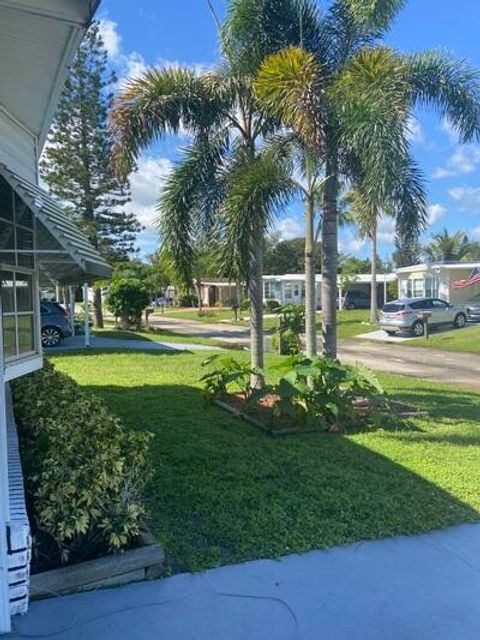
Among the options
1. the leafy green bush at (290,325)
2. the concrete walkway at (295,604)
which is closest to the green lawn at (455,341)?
the leafy green bush at (290,325)

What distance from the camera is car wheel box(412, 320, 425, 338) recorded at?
24.7 metres

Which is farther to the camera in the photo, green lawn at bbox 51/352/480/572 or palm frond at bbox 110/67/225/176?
palm frond at bbox 110/67/225/176

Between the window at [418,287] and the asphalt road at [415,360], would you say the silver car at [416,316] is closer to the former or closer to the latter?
the asphalt road at [415,360]

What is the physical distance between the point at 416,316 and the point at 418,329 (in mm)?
613

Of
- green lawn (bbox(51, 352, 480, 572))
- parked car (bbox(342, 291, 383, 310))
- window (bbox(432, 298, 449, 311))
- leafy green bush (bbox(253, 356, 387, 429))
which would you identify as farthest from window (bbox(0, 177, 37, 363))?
parked car (bbox(342, 291, 383, 310))

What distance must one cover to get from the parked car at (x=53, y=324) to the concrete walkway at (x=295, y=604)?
15.4 meters

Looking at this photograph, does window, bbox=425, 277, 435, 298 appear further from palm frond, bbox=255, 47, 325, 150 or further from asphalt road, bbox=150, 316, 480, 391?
palm frond, bbox=255, 47, 325, 150

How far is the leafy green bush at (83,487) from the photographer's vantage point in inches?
131

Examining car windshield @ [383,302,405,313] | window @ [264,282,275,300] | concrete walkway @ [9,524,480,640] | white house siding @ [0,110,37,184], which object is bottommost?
concrete walkway @ [9,524,480,640]

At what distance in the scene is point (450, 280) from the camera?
105 feet

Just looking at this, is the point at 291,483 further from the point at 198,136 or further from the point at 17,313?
the point at 198,136

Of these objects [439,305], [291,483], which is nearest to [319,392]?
[291,483]

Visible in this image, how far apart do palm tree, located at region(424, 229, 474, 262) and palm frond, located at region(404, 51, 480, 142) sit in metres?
41.9

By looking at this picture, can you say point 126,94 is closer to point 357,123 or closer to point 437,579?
point 357,123
